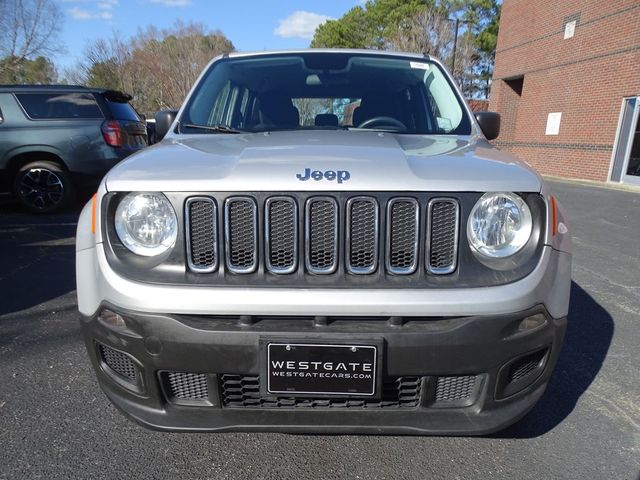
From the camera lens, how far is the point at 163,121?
291 centimetres

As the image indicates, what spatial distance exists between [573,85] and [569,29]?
1975 millimetres

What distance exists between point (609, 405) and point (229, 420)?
2.08 metres

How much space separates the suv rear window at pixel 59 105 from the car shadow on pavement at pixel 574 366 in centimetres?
687

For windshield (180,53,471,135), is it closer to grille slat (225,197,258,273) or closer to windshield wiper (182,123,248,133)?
windshield wiper (182,123,248,133)

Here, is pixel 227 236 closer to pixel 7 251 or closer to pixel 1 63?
pixel 7 251

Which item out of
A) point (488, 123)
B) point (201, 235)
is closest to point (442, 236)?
point (201, 235)

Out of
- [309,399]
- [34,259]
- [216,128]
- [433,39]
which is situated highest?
[433,39]

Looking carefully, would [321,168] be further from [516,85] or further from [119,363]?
[516,85]

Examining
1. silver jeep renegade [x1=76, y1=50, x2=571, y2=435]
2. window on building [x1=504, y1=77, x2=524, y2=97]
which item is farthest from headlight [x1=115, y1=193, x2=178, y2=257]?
window on building [x1=504, y1=77, x2=524, y2=97]

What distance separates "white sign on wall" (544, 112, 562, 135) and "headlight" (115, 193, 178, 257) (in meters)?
16.9

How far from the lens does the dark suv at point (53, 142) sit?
6766 mm

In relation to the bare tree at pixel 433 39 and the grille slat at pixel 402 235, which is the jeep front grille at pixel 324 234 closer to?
the grille slat at pixel 402 235

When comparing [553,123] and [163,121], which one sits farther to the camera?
[553,123]

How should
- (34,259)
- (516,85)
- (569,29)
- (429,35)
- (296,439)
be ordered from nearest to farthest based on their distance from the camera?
(296,439)
(34,259)
(569,29)
(516,85)
(429,35)
